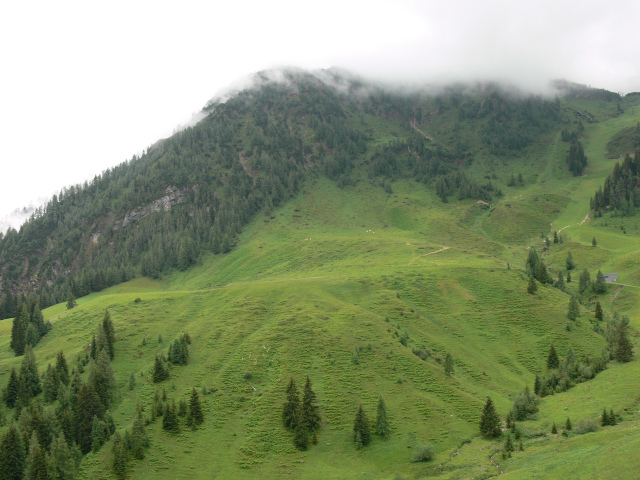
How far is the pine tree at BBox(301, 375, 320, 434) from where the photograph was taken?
87625mm

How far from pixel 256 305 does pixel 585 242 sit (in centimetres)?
15393

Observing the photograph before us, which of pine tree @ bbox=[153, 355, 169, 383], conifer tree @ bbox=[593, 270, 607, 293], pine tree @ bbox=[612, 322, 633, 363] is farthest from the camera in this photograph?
conifer tree @ bbox=[593, 270, 607, 293]

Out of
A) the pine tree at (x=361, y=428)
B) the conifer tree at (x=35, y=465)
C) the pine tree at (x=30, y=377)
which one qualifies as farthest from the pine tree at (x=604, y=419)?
the pine tree at (x=30, y=377)

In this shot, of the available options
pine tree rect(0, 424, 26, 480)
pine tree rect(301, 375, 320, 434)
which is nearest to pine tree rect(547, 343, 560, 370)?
pine tree rect(301, 375, 320, 434)

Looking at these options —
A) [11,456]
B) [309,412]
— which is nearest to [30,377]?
[11,456]

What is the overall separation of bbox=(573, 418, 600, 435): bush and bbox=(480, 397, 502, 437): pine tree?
42.5 feet

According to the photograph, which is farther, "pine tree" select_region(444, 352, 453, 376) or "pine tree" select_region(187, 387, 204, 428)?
"pine tree" select_region(444, 352, 453, 376)

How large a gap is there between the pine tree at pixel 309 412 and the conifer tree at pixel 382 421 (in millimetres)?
12365

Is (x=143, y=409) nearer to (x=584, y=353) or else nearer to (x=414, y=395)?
(x=414, y=395)

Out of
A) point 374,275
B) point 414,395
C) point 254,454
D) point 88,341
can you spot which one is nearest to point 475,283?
point 374,275

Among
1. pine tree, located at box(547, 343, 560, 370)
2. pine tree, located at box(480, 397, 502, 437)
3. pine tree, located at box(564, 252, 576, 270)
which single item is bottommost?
pine tree, located at box(547, 343, 560, 370)

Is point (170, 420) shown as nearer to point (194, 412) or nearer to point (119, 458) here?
point (194, 412)

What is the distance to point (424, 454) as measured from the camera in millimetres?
77500

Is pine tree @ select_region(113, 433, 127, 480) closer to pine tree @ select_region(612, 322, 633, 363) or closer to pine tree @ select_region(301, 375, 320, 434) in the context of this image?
pine tree @ select_region(301, 375, 320, 434)
